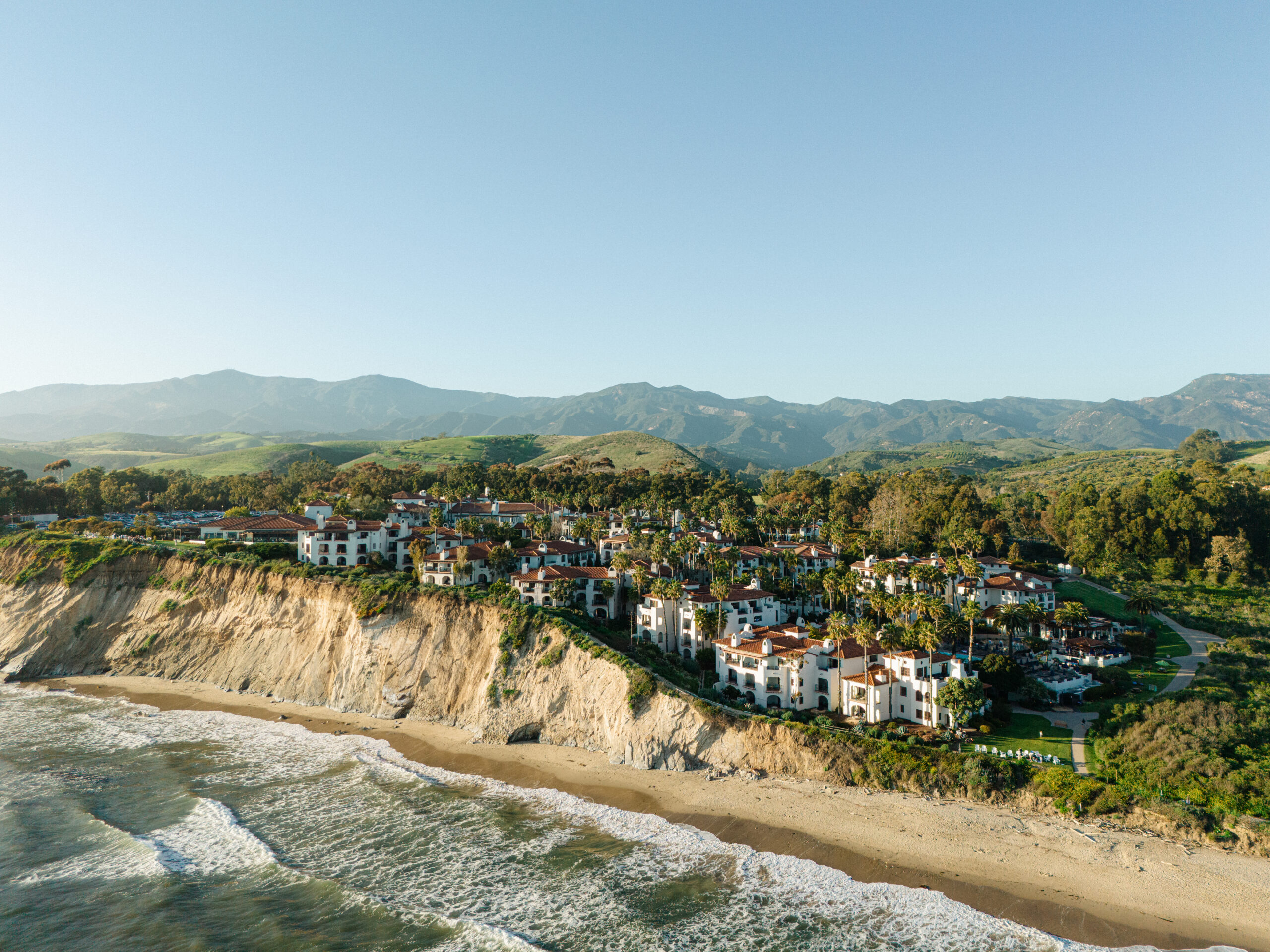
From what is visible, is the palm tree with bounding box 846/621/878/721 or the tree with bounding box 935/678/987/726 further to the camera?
the palm tree with bounding box 846/621/878/721

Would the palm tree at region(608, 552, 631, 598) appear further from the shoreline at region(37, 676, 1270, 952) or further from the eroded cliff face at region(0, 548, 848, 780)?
the shoreline at region(37, 676, 1270, 952)

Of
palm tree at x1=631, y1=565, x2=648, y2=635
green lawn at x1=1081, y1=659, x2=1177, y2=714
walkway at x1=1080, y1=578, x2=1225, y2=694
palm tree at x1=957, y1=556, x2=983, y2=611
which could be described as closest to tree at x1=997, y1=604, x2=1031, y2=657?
palm tree at x1=957, y1=556, x2=983, y2=611

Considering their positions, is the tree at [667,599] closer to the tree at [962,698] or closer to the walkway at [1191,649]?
the tree at [962,698]

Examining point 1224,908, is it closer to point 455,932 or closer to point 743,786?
point 743,786

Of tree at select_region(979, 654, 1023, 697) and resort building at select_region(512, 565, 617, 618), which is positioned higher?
resort building at select_region(512, 565, 617, 618)

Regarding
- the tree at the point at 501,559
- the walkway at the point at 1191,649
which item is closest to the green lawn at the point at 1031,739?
the walkway at the point at 1191,649

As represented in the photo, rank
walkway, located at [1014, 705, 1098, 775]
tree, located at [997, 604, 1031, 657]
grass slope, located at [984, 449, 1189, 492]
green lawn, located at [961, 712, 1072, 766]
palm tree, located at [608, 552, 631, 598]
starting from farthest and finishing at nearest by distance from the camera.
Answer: grass slope, located at [984, 449, 1189, 492] → palm tree, located at [608, 552, 631, 598] → tree, located at [997, 604, 1031, 657] → green lawn, located at [961, 712, 1072, 766] → walkway, located at [1014, 705, 1098, 775]

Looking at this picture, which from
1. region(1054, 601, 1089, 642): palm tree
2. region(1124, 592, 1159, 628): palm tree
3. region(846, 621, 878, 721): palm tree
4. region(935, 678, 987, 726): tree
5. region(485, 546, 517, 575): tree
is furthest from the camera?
region(1124, 592, 1159, 628): palm tree
